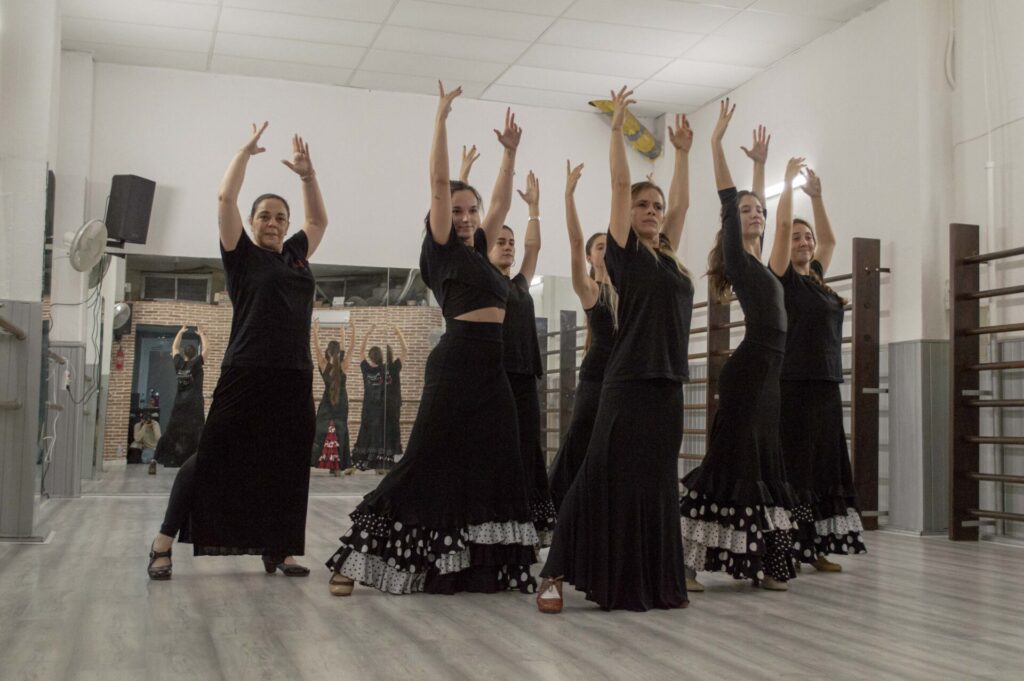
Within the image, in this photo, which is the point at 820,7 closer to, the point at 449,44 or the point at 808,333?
the point at 449,44

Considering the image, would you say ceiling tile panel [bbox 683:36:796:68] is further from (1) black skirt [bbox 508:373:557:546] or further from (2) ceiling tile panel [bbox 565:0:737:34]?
(1) black skirt [bbox 508:373:557:546]

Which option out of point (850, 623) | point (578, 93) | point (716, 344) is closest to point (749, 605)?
point (850, 623)

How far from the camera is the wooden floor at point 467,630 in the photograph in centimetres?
233

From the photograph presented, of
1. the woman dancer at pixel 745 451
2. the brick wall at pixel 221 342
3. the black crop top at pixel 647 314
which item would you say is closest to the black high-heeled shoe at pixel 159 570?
the black crop top at pixel 647 314

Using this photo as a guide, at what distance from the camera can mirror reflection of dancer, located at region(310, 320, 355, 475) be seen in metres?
8.24

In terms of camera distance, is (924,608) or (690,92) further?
(690,92)

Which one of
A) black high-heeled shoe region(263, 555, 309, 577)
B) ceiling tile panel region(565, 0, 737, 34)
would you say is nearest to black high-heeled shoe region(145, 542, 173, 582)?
black high-heeled shoe region(263, 555, 309, 577)

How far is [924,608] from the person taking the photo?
3303mm

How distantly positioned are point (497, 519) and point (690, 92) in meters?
6.07

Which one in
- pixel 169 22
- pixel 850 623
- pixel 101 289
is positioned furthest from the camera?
pixel 101 289

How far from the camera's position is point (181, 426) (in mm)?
7801

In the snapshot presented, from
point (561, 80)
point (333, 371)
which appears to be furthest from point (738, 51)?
point (333, 371)

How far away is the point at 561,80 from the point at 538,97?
1.63 ft

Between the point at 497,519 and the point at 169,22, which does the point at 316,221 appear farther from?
the point at 169,22
